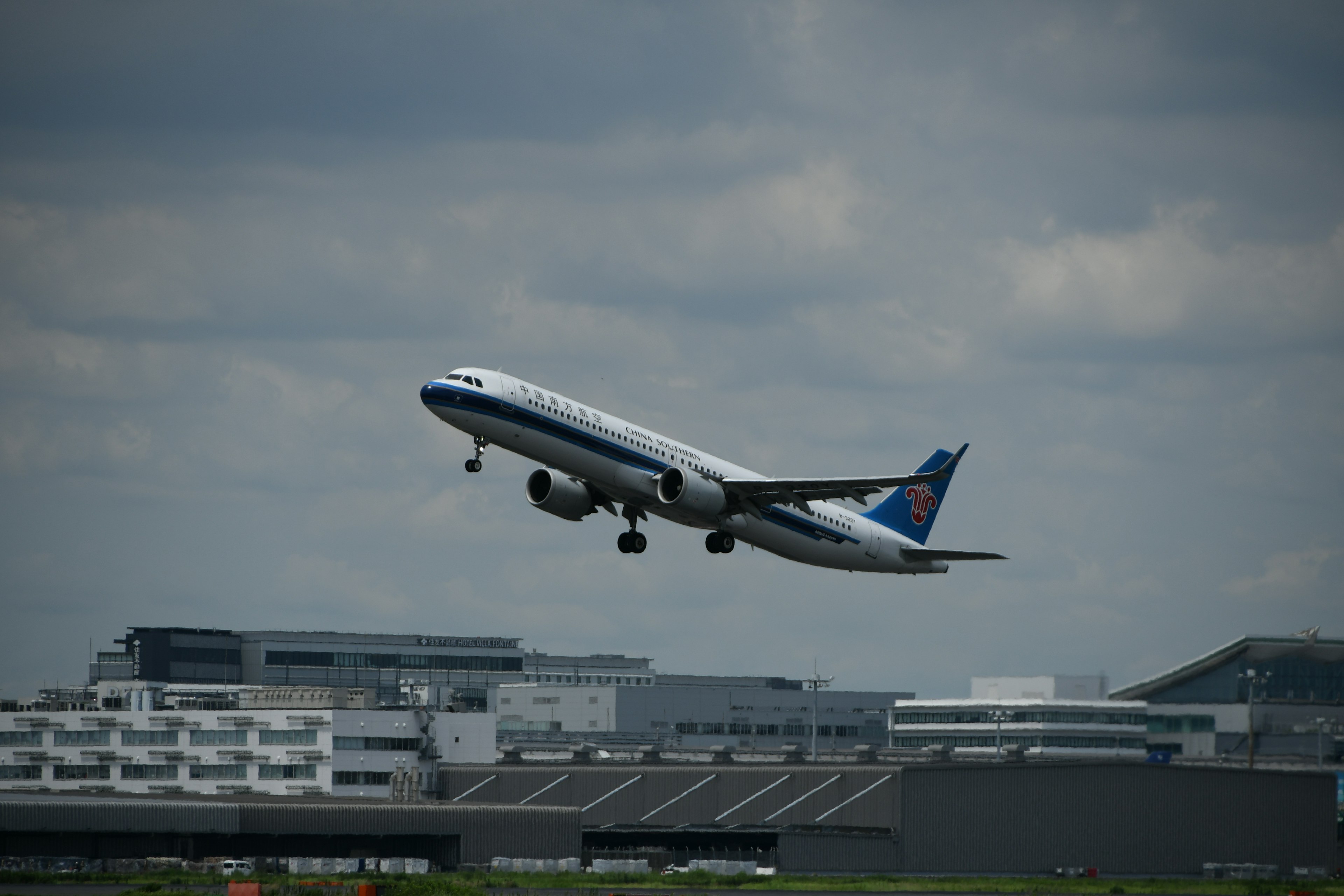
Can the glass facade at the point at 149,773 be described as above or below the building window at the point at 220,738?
below

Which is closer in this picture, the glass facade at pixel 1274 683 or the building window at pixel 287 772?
the building window at pixel 287 772

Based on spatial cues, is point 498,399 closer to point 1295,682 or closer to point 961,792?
point 961,792

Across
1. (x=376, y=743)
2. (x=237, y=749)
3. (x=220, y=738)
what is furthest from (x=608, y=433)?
(x=220, y=738)

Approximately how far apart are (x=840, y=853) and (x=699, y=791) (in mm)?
13430

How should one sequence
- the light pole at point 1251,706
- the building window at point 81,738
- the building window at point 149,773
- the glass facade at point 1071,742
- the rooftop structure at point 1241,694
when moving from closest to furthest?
the building window at point 149,773
the building window at point 81,738
the light pole at point 1251,706
the rooftop structure at point 1241,694
the glass facade at point 1071,742

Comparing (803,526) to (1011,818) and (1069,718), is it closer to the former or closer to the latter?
(1011,818)

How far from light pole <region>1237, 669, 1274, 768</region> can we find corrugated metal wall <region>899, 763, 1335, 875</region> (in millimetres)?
27277

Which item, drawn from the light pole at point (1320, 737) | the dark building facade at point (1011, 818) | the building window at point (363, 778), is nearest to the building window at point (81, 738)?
the building window at point (363, 778)

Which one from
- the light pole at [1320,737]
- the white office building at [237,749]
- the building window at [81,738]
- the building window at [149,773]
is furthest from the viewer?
the light pole at [1320,737]

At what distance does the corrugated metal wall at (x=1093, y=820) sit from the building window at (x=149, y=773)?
56.3 m

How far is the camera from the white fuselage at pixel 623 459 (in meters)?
70.8

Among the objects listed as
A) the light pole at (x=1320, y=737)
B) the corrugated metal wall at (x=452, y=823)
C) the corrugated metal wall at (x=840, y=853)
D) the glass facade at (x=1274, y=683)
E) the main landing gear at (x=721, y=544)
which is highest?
the main landing gear at (x=721, y=544)

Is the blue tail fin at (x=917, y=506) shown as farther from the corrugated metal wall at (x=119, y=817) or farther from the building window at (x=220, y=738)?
the building window at (x=220, y=738)

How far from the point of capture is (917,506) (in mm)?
99438
